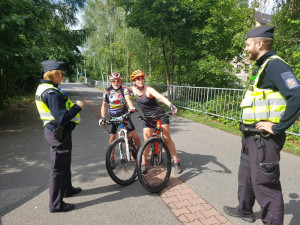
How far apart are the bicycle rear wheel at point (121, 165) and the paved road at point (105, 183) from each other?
14cm

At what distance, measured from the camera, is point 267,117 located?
199 cm

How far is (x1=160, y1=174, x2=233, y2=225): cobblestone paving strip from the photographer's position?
2590mm

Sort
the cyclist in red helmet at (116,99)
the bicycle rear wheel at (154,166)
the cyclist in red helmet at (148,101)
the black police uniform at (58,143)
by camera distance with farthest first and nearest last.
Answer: the cyclist in red helmet at (116,99) → the cyclist in red helmet at (148,101) → the bicycle rear wheel at (154,166) → the black police uniform at (58,143)

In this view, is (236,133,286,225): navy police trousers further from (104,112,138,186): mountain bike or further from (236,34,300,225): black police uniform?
(104,112,138,186): mountain bike

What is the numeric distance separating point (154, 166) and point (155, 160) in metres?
0.12

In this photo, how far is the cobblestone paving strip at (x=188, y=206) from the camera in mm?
2590

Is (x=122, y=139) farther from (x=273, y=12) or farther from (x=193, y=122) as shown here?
(x=273, y=12)

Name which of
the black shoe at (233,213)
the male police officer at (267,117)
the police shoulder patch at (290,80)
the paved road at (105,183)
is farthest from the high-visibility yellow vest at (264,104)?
the paved road at (105,183)

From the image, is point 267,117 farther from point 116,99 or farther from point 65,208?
point 116,99

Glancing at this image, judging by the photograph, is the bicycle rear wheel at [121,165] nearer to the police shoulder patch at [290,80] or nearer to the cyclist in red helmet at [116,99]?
the cyclist in red helmet at [116,99]

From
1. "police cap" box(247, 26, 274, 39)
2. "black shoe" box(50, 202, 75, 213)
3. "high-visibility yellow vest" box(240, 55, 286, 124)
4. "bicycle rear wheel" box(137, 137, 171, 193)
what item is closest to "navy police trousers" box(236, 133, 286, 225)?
"high-visibility yellow vest" box(240, 55, 286, 124)

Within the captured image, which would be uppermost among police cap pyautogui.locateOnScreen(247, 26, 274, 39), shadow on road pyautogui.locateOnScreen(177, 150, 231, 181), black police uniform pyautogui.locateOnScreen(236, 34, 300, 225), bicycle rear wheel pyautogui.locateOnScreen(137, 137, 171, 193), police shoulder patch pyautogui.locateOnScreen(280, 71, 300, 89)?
police cap pyautogui.locateOnScreen(247, 26, 274, 39)

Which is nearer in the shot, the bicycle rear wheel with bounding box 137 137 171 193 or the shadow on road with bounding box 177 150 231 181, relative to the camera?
the bicycle rear wheel with bounding box 137 137 171 193

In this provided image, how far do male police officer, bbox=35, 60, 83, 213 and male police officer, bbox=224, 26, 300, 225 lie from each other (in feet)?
6.43
